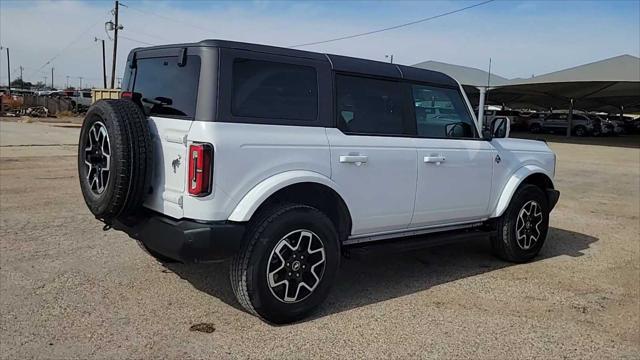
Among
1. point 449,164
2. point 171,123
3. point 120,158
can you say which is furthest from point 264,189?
point 449,164

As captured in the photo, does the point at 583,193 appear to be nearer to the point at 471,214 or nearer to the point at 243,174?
the point at 471,214

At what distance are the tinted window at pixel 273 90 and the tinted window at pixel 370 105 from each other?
299mm


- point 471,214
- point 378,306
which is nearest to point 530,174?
point 471,214

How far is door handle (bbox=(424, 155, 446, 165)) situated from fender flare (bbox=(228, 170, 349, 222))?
4.13 feet

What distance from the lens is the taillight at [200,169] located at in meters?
3.57

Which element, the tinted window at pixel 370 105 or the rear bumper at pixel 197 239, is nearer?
the rear bumper at pixel 197 239

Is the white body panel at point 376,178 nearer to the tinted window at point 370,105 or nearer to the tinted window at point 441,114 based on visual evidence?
the tinted window at point 370,105

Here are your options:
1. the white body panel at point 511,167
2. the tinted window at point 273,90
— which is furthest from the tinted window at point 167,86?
the white body panel at point 511,167

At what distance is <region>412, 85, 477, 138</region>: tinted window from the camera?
16.6ft

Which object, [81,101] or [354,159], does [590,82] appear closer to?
[354,159]

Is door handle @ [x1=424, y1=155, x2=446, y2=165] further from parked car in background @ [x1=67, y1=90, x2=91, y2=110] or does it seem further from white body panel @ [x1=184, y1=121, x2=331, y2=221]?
parked car in background @ [x1=67, y1=90, x2=91, y2=110]

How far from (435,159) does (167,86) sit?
7.82ft

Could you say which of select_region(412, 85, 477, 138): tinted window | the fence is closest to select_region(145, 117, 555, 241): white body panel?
select_region(412, 85, 477, 138): tinted window

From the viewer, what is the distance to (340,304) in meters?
4.50
